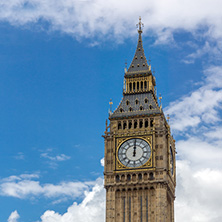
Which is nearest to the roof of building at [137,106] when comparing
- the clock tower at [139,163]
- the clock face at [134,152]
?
the clock tower at [139,163]

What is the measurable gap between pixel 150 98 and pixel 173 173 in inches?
519

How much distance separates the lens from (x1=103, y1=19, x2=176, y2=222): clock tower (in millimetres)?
110438

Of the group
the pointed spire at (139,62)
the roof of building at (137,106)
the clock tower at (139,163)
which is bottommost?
the clock tower at (139,163)

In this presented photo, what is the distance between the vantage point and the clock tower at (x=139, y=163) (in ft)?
362

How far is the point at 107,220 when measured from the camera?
362 feet

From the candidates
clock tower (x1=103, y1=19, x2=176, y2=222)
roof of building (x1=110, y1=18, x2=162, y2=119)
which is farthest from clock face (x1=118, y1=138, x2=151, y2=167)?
roof of building (x1=110, y1=18, x2=162, y2=119)

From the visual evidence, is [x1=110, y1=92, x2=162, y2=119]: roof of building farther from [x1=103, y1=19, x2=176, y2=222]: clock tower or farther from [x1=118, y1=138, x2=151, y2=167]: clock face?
[x1=118, y1=138, x2=151, y2=167]: clock face

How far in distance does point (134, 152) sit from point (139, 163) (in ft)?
6.83

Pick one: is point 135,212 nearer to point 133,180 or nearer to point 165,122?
point 133,180

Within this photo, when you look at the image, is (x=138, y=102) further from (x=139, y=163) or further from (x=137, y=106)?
(x=139, y=163)

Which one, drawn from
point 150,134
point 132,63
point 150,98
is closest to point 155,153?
point 150,134

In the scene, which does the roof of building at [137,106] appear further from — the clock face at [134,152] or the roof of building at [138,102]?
the clock face at [134,152]

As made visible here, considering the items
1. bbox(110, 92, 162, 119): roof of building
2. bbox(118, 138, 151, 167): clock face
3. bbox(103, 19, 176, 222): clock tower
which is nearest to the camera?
bbox(103, 19, 176, 222): clock tower

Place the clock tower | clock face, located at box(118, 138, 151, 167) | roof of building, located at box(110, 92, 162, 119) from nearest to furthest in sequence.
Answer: the clock tower
clock face, located at box(118, 138, 151, 167)
roof of building, located at box(110, 92, 162, 119)
